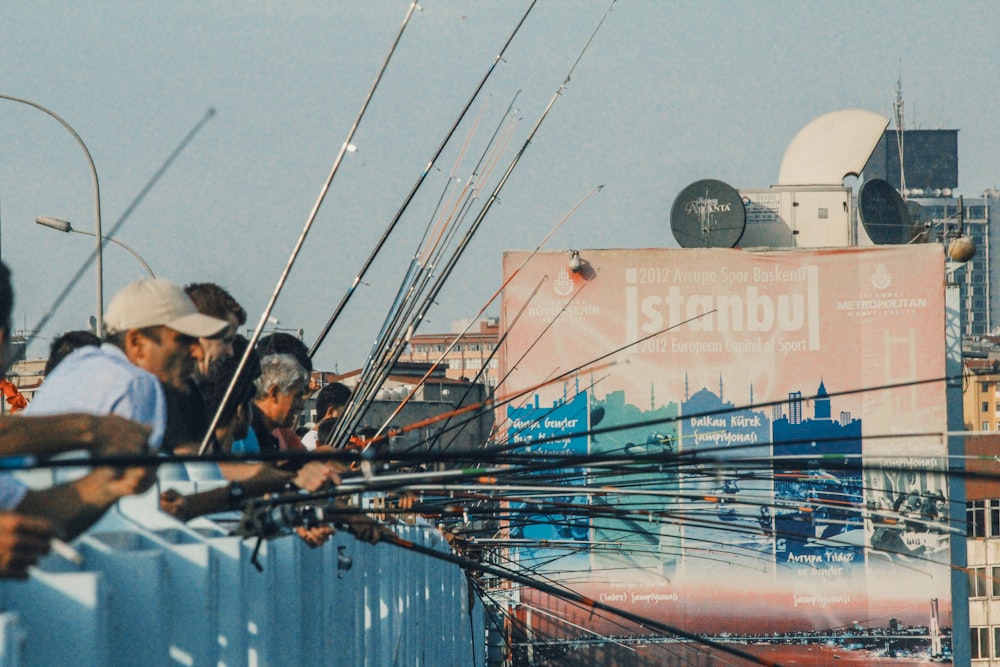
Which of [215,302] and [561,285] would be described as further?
[561,285]

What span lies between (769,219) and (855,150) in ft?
9.71

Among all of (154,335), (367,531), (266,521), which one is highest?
(154,335)

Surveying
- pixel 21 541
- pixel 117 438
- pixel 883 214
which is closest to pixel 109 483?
pixel 117 438

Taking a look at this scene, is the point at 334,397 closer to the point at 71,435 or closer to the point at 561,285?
the point at 71,435


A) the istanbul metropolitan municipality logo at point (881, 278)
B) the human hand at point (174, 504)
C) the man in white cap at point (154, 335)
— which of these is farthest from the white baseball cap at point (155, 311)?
the istanbul metropolitan municipality logo at point (881, 278)

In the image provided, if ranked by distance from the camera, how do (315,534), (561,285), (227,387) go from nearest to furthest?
1. (315,534)
2. (227,387)
3. (561,285)

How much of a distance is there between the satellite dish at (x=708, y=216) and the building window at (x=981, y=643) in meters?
51.3

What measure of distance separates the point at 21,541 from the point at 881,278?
84.0 feet

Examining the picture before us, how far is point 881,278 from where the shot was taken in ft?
88.4

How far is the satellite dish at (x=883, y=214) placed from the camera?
2881cm

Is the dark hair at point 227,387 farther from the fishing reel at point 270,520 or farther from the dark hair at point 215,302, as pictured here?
the fishing reel at point 270,520

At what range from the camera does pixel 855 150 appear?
3228 cm

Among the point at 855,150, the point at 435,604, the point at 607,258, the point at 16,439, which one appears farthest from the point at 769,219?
the point at 16,439

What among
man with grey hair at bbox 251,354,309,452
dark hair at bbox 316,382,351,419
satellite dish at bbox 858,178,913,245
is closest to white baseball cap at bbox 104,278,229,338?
man with grey hair at bbox 251,354,309,452
